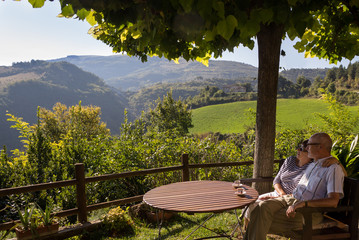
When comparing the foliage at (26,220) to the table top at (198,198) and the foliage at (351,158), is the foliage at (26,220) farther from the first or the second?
the foliage at (351,158)

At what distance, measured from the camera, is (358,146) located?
13.4ft

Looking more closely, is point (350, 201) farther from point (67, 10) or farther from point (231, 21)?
point (67, 10)

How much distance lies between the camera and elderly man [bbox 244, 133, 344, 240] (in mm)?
A: 2689

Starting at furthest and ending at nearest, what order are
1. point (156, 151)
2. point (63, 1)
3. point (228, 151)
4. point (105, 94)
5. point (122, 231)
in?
point (105, 94), point (228, 151), point (156, 151), point (122, 231), point (63, 1)

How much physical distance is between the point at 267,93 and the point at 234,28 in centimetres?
175

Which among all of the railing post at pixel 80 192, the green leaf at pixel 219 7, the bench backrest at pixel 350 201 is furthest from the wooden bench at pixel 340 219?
the railing post at pixel 80 192

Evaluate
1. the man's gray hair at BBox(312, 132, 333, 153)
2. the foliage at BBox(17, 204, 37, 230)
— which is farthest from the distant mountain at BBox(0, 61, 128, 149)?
the man's gray hair at BBox(312, 132, 333, 153)

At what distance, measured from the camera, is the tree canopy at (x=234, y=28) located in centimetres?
215

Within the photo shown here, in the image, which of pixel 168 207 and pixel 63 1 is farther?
pixel 168 207

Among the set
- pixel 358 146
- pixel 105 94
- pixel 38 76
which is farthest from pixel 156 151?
pixel 38 76

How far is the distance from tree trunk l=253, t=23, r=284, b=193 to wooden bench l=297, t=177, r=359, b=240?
46.3 inches

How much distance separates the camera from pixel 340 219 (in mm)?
2830

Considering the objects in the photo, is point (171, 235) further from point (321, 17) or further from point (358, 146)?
point (321, 17)

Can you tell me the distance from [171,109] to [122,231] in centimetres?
4253
